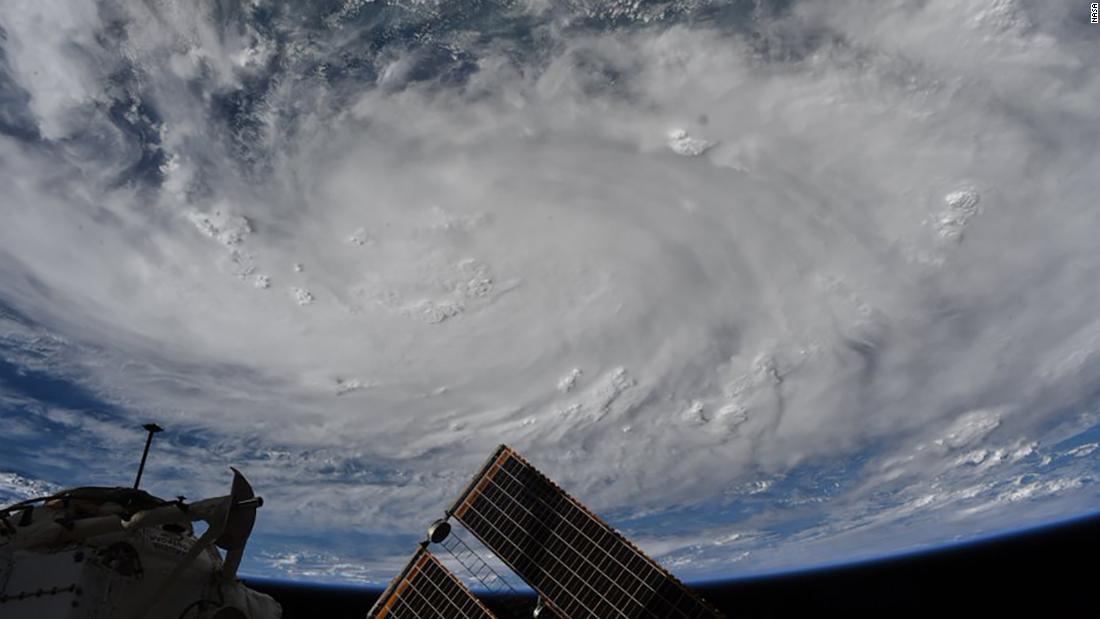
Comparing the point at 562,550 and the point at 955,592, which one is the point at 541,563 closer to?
the point at 562,550

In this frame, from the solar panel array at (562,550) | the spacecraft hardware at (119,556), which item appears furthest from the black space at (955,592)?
the spacecraft hardware at (119,556)

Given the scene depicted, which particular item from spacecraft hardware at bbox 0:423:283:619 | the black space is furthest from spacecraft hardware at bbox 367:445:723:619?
the black space

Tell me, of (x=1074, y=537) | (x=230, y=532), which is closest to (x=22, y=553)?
(x=230, y=532)

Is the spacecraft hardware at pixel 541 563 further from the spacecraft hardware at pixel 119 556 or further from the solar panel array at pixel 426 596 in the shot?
the spacecraft hardware at pixel 119 556

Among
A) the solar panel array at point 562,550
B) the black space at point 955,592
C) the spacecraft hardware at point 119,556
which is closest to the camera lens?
the spacecraft hardware at point 119,556

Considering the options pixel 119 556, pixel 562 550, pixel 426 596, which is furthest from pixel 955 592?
pixel 119 556

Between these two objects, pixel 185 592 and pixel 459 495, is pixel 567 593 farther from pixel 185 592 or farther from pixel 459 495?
pixel 185 592
